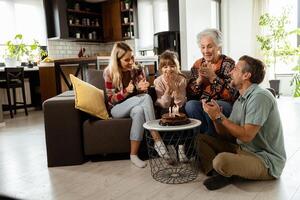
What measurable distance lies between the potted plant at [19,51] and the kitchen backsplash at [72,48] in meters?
0.30

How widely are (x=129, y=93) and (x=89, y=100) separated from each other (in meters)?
0.36

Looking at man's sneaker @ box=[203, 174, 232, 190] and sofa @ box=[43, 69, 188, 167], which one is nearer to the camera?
man's sneaker @ box=[203, 174, 232, 190]

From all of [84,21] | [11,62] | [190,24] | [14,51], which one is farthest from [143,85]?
[84,21]

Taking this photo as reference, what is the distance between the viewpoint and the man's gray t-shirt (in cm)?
183

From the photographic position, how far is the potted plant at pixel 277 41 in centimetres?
648

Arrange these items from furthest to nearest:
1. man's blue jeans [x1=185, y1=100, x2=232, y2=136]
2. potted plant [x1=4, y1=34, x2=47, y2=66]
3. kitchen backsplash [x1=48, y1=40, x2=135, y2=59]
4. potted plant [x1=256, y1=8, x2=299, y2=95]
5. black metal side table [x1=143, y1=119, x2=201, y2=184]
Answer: kitchen backsplash [x1=48, y1=40, x2=135, y2=59]
potted plant [x1=256, y1=8, x2=299, y2=95]
potted plant [x1=4, y1=34, x2=47, y2=66]
man's blue jeans [x1=185, y1=100, x2=232, y2=136]
black metal side table [x1=143, y1=119, x2=201, y2=184]

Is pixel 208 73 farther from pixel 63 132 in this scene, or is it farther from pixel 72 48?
pixel 72 48

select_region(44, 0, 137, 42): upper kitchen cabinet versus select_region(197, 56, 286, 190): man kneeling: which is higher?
select_region(44, 0, 137, 42): upper kitchen cabinet

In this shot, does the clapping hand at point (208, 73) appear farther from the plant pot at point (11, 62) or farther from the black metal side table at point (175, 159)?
the plant pot at point (11, 62)

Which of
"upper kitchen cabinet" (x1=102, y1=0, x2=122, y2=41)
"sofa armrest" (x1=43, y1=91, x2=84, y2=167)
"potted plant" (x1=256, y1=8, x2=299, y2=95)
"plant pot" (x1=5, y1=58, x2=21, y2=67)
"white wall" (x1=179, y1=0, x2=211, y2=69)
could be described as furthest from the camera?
"upper kitchen cabinet" (x1=102, y1=0, x2=122, y2=41)

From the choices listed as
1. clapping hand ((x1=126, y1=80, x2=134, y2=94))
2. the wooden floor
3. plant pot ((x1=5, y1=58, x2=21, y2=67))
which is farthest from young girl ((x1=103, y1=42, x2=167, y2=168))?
plant pot ((x1=5, y1=58, x2=21, y2=67))

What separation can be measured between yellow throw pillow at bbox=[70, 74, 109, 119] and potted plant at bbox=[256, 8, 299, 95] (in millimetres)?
5062

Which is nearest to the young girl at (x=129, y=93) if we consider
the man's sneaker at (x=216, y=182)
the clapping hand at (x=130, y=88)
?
the clapping hand at (x=130, y=88)

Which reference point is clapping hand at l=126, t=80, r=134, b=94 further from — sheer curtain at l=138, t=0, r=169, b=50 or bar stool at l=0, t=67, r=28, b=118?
sheer curtain at l=138, t=0, r=169, b=50
